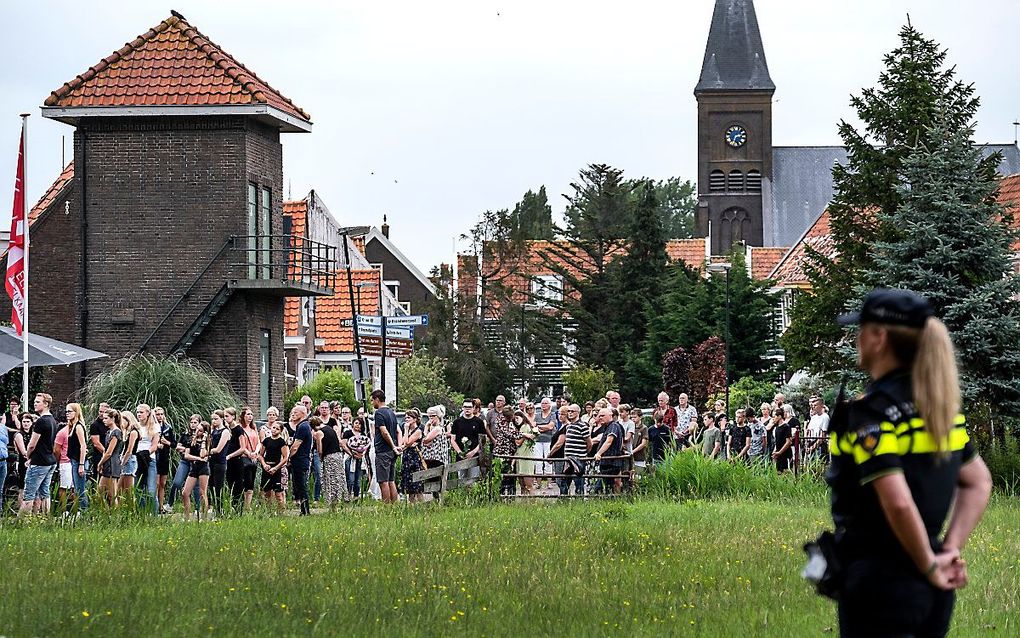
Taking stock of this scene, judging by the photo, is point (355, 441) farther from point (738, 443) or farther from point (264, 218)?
point (264, 218)

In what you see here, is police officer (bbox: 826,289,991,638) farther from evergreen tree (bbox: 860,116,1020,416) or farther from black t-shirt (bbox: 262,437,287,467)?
evergreen tree (bbox: 860,116,1020,416)

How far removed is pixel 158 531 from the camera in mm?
17562

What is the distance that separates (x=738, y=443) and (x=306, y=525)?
11875 mm

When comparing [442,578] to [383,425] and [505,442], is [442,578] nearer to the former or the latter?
[383,425]

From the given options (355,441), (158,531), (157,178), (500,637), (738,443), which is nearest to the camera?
(500,637)

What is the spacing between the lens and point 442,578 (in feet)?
43.0

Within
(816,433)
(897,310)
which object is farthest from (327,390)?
(897,310)

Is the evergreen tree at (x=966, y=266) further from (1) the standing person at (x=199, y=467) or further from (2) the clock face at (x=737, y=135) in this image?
(2) the clock face at (x=737, y=135)

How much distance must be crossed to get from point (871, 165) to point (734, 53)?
77.8 m

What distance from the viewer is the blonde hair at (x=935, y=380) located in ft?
18.1

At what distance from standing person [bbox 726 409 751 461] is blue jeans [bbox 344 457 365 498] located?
6547mm

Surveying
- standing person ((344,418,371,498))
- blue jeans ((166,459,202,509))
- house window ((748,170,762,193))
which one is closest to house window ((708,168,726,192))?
house window ((748,170,762,193))

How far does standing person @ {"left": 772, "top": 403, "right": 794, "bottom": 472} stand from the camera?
26906 mm

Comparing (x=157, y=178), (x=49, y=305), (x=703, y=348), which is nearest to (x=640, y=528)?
(x=157, y=178)
